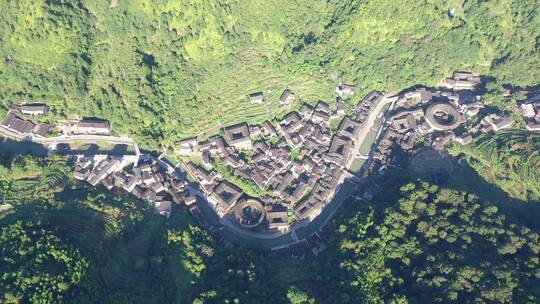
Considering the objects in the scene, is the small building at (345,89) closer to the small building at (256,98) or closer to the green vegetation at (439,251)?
the small building at (256,98)

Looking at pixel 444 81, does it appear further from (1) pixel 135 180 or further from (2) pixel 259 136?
(1) pixel 135 180

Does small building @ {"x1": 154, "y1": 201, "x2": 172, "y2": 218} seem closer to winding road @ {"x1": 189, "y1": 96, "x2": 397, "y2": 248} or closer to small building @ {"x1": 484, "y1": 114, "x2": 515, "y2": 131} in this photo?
winding road @ {"x1": 189, "y1": 96, "x2": 397, "y2": 248}

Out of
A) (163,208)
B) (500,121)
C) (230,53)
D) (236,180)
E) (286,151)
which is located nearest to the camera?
(163,208)

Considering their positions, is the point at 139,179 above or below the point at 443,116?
below

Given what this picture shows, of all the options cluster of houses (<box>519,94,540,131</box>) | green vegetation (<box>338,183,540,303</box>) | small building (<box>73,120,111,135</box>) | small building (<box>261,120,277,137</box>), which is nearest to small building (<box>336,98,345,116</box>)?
small building (<box>261,120,277,137</box>)

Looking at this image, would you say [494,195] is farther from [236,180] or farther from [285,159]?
[236,180]

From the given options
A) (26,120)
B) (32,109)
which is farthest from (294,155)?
(26,120)
